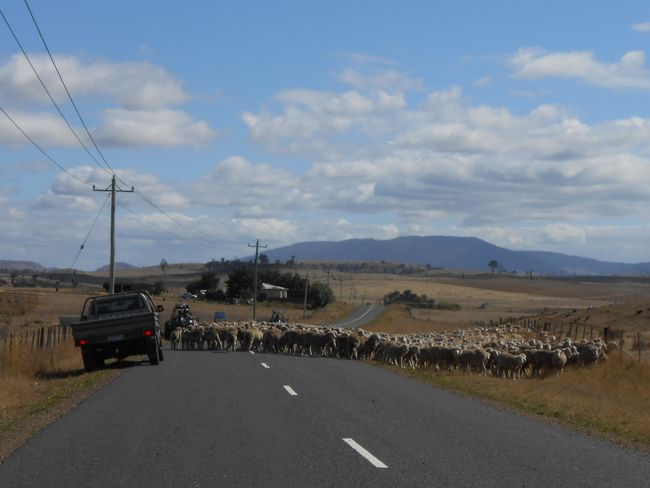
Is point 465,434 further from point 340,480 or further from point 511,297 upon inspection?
point 511,297

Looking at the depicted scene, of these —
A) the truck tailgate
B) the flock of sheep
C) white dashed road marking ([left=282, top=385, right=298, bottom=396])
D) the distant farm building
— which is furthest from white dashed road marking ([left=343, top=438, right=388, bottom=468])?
the distant farm building

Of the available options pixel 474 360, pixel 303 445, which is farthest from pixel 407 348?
pixel 303 445

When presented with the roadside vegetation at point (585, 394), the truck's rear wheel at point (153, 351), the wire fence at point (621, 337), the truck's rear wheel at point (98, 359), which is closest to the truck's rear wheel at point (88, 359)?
the truck's rear wheel at point (98, 359)

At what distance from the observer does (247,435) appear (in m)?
12.4

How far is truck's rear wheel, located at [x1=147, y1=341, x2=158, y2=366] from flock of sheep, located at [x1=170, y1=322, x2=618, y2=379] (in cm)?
847

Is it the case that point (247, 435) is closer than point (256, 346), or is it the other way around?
point (247, 435)

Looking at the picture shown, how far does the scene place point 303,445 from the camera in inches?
455

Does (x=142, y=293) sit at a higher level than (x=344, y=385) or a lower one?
higher

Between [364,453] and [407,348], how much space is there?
20.3 meters

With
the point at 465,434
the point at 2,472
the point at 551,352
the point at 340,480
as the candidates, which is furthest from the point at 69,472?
the point at 551,352

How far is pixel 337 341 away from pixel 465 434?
23.6 meters

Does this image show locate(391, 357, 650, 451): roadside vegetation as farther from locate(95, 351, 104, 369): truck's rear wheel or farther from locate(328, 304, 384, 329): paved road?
locate(328, 304, 384, 329): paved road

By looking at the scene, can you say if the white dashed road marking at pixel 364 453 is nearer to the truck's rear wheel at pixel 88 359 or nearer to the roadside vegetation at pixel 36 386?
the roadside vegetation at pixel 36 386

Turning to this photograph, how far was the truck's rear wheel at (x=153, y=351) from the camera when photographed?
26547 mm
